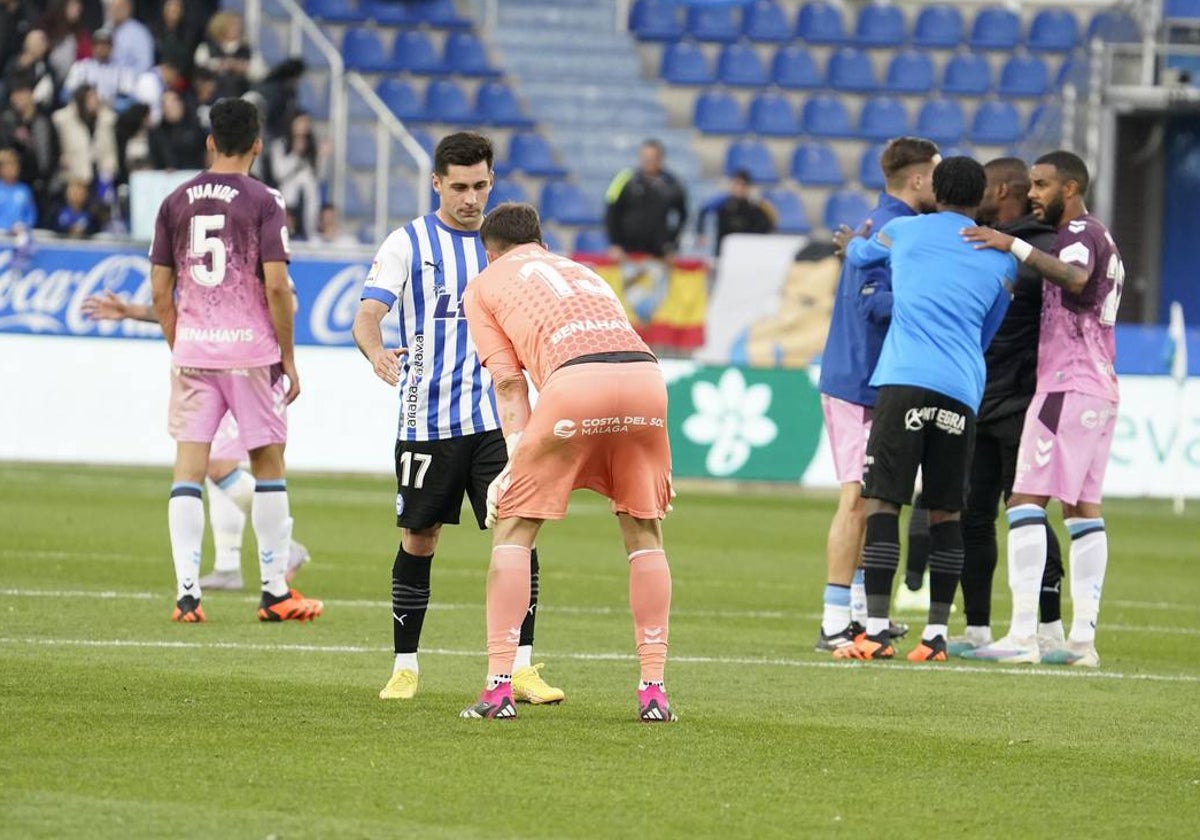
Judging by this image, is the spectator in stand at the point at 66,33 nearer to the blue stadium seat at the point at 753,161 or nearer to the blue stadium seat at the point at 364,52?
the blue stadium seat at the point at 364,52

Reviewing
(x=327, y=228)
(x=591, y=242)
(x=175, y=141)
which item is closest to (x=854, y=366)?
(x=327, y=228)

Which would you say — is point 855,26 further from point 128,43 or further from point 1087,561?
point 1087,561

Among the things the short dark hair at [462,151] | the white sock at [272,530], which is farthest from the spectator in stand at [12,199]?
the short dark hair at [462,151]

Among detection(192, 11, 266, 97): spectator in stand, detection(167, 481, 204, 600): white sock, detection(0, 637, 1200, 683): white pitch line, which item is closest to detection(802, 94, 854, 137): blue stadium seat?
detection(192, 11, 266, 97): spectator in stand

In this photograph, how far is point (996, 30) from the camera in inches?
1148

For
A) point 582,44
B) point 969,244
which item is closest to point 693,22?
point 582,44

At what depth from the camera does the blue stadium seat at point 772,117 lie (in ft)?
92.2

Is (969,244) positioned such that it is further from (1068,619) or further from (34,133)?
(34,133)

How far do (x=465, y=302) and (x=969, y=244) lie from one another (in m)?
3.02

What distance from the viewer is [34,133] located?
2262 centimetres

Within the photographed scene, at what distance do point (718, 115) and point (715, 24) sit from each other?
143cm

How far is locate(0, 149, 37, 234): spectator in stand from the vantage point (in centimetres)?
2112

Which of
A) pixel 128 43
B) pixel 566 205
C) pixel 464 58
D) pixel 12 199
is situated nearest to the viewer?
pixel 12 199

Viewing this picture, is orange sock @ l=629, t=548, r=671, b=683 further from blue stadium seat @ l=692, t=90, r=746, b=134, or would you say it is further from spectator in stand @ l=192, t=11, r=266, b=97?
blue stadium seat @ l=692, t=90, r=746, b=134
